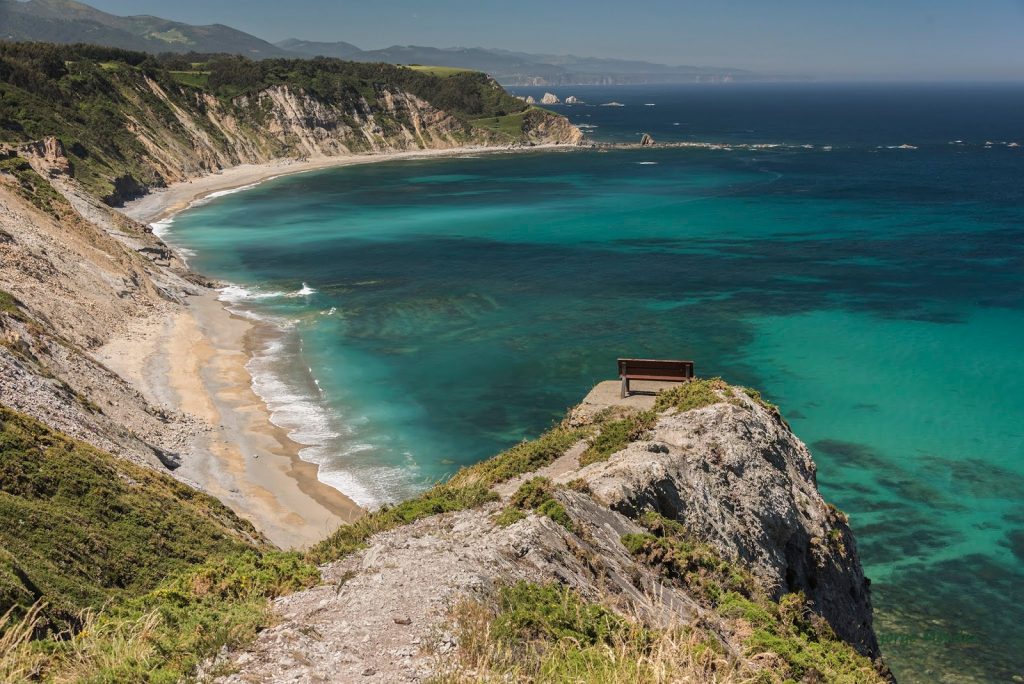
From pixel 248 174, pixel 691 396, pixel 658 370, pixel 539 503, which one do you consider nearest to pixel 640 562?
pixel 539 503

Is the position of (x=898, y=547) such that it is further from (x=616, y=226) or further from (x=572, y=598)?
(x=616, y=226)

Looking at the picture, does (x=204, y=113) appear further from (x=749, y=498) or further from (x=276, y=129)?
(x=749, y=498)

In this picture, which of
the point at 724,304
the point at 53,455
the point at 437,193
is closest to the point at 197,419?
the point at 53,455

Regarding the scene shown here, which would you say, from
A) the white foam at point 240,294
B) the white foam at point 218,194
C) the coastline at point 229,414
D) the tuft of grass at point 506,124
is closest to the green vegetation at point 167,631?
the coastline at point 229,414

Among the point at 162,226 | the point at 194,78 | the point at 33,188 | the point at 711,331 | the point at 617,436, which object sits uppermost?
the point at 194,78

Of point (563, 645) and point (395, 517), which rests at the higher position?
point (563, 645)

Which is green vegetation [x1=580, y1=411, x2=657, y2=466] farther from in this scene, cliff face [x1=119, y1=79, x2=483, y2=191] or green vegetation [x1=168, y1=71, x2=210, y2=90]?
green vegetation [x1=168, y1=71, x2=210, y2=90]
